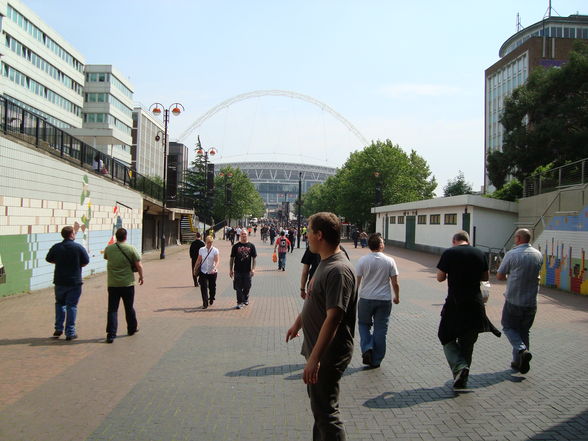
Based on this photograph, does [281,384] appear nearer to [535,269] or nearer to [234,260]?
[535,269]

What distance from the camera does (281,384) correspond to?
5645 mm

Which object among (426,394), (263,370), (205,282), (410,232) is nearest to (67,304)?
(263,370)

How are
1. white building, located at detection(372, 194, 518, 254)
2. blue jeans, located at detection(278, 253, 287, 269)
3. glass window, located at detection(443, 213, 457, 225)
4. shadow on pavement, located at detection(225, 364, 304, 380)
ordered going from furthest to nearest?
glass window, located at detection(443, 213, 457, 225)
white building, located at detection(372, 194, 518, 254)
blue jeans, located at detection(278, 253, 287, 269)
shadow on pavement, located at detection(225, 364, 304, 380)

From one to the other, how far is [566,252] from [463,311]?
1165 cm

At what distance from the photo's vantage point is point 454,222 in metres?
31.3

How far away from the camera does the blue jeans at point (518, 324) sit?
6254 millimetres

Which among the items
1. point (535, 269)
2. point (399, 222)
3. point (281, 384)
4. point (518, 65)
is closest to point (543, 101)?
point (399, 222)

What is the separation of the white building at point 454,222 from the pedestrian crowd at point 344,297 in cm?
1898

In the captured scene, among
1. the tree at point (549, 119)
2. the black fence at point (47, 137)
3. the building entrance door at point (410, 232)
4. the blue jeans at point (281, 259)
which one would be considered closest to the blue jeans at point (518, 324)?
the black fence at point (47, 137)

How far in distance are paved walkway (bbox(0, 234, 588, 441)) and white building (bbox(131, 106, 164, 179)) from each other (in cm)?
8017

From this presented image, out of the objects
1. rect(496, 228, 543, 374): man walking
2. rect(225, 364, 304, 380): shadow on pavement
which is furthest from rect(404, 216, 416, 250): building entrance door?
rect(225, 364, 304, 380): shadow on pavement

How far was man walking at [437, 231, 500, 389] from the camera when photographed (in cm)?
557

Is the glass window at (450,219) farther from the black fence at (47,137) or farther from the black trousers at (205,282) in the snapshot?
the black trousers at (205,282)

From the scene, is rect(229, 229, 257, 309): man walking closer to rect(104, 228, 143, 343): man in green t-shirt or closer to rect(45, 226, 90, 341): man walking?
rect(104, 228, 143, 343): man in green t-shirt
